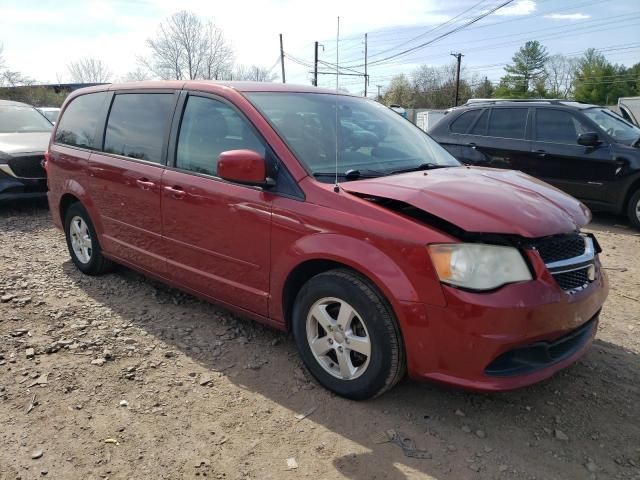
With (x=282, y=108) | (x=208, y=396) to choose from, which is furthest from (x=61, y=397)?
(x=282, y=108)

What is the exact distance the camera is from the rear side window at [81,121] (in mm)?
4742

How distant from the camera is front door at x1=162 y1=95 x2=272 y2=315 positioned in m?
3.24

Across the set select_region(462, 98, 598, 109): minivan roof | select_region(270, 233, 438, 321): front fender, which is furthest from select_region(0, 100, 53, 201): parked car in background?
select_region(462, 98, 598, 109): minivan roof

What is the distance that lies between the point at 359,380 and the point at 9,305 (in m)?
3.11

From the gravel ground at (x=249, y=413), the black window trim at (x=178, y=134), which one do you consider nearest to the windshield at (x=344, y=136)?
the black window trim at (x=178, y=134)

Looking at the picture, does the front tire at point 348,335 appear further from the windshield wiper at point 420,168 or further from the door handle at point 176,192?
the door handle at point 176,192

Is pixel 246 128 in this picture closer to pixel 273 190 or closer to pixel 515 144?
pixel 273 190

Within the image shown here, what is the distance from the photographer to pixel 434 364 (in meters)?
2.57

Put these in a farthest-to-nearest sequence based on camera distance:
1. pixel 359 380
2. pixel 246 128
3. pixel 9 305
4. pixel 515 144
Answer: pixel 515 144
pixel 9 305
pixel 246 128
pixel 359 380

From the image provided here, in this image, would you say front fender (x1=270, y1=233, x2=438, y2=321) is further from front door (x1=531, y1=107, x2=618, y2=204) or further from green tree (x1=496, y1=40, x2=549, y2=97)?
green tree (x1=496, y1=40, x2=549, y2=97)

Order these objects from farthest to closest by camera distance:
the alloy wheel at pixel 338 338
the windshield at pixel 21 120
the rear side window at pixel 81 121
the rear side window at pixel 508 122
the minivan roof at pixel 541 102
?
the windshield at pixel 21 120 → the rear side window at pixel 508 122 → the minivan roof at pixel 541 102 → the rear side window at pixel 81 121 → the alloy wheel at pixel 338 338

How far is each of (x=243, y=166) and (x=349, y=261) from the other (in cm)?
84

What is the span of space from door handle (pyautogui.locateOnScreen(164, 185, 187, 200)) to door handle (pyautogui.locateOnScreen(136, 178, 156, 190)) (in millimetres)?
227

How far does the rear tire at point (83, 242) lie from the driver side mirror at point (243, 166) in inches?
89.9
